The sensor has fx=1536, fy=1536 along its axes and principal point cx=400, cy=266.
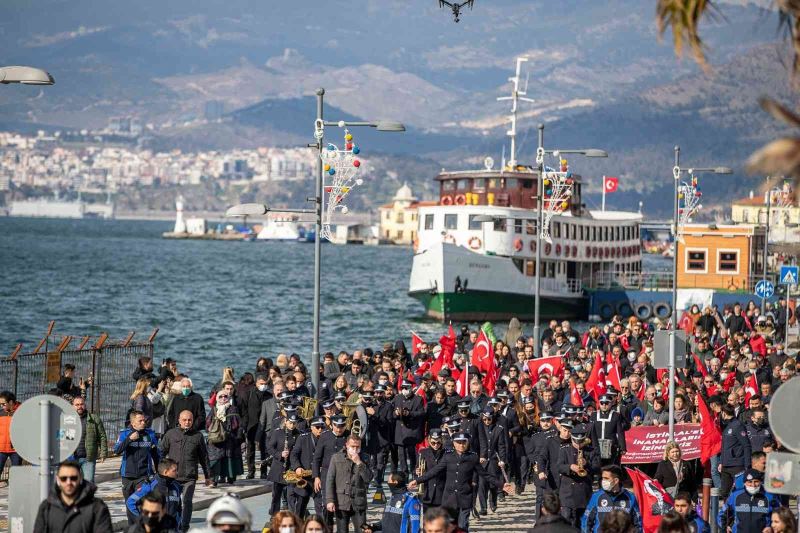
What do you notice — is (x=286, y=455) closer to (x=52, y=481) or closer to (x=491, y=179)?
(x=52, y=481)

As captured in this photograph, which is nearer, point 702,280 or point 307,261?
point 702,280

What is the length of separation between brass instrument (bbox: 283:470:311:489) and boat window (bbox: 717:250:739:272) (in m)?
56.2

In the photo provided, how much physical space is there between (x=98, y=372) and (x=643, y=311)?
165 feet

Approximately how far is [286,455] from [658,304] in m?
55.4

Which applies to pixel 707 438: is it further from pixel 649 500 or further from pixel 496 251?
pixel 496 251

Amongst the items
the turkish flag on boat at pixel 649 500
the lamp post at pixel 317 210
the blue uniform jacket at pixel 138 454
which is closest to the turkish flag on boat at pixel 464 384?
the lamp post at pixel 317 210

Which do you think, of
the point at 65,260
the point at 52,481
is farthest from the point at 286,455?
the point at 65,260

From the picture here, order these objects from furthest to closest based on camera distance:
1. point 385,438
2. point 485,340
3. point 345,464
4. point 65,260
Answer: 1. point 65,260
2. point 485,340
3. point 385,438
4. point 345,464

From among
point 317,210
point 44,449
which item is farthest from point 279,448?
point 44,449

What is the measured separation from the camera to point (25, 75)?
14992mm

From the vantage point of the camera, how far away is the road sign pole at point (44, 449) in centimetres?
1029

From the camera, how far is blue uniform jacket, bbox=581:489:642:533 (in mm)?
13039

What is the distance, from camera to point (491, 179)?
2761 inches

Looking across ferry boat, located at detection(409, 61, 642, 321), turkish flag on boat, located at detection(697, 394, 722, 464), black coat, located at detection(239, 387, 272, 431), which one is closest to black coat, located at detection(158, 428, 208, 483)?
black coat, located at detection(239, 387, 272, 431)
